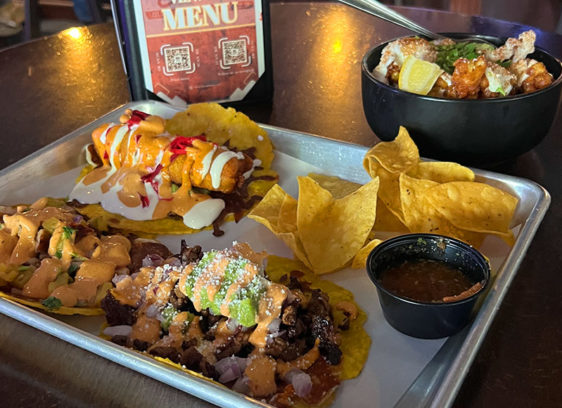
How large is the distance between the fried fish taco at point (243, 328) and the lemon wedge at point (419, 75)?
27.0 inches

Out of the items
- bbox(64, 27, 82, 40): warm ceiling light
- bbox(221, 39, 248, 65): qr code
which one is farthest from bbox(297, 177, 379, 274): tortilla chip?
bbox(64, 27, 82, 40): warm ceiling light

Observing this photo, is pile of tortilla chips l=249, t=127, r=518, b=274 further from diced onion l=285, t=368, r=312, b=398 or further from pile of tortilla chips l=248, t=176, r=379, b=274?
diced onion l=285, t=368, r=312, b=398

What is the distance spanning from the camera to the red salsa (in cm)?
134

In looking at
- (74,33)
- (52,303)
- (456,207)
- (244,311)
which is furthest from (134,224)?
(74,33)

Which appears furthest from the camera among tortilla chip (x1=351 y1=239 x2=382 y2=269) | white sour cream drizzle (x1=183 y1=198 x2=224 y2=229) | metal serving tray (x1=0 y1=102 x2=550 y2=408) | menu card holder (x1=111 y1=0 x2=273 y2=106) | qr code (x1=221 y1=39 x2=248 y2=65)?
qr code (x1=221 y1=39 x2=248 y2=65)

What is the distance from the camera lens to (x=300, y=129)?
2.24m

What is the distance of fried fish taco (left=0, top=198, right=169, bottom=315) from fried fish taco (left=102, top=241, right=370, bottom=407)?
0.31 feet

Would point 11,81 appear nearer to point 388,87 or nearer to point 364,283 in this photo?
point 388,87

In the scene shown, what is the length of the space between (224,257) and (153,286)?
0.20 m

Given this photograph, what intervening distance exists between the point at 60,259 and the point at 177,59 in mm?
955

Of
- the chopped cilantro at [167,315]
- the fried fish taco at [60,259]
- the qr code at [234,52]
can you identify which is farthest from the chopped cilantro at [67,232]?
the qr code at [234,52]

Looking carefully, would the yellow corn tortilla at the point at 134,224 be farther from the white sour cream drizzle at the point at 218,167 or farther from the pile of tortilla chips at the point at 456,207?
the pile of tortilla chips at the point at 456,207

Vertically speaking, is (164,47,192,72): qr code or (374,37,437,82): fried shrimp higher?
(374,37,437,82): fried shrimp

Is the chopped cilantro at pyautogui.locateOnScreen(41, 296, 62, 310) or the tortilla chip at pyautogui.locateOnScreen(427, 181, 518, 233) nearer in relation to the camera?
the chopped cilantro at pyautogui.locateOnScreen(41, 296, 62, 310)
